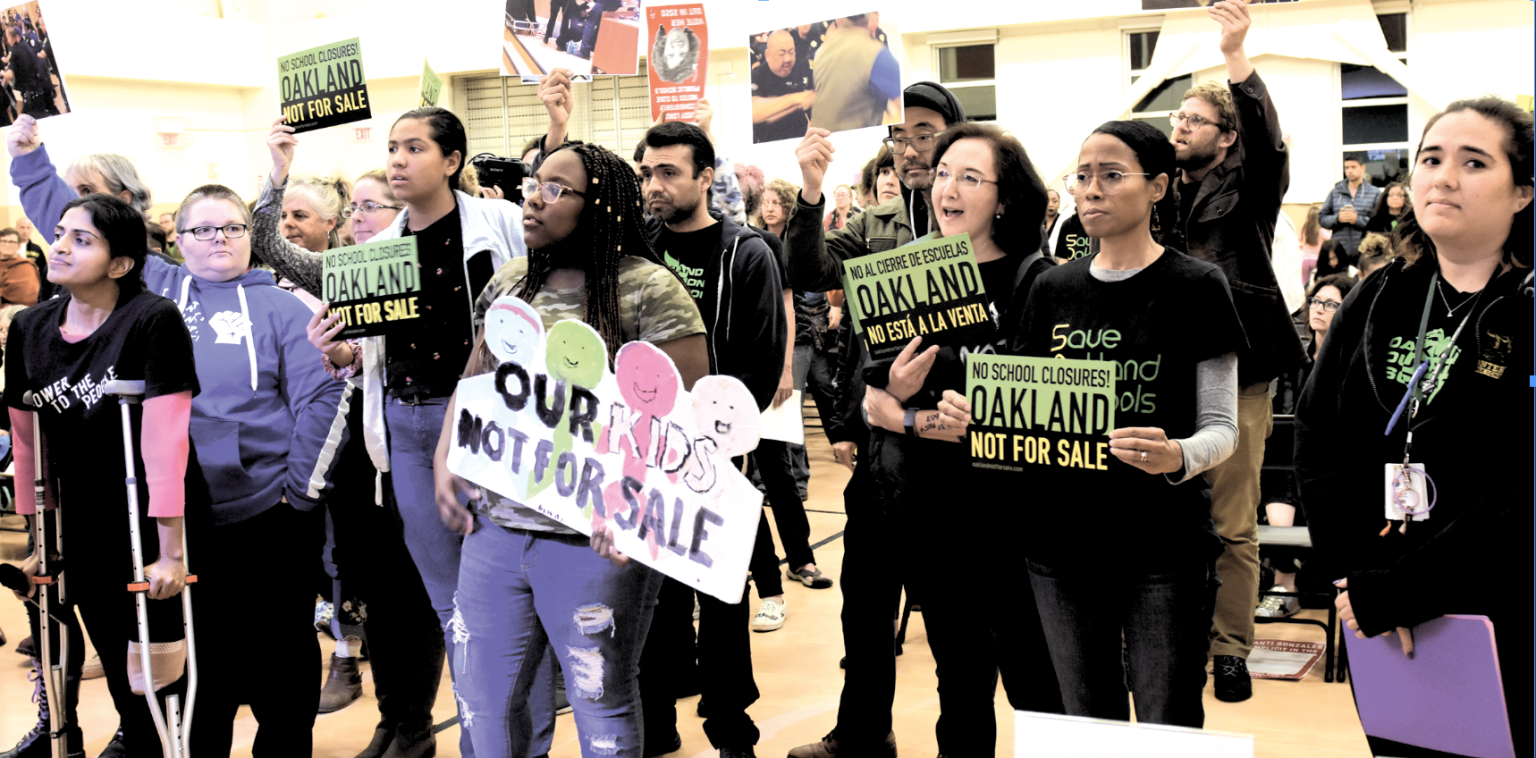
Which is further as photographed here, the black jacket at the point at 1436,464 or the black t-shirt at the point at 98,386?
the black t-shirt at the point at 98,386

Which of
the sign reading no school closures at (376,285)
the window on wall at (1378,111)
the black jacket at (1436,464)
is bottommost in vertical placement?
the black jacket at (1436,464)

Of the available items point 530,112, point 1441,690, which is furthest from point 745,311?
point 530,112

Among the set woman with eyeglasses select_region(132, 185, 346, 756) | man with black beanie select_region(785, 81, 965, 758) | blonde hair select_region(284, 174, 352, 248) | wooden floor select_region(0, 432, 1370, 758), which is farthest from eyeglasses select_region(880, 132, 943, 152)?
blonde hair select_region(284, 174, 352, 248)

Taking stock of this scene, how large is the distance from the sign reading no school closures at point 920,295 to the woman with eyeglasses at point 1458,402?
2.40 feet

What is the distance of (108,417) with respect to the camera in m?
2.82

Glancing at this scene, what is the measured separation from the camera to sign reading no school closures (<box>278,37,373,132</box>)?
369 centimetres

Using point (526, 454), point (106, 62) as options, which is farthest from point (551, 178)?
point (106, 62)

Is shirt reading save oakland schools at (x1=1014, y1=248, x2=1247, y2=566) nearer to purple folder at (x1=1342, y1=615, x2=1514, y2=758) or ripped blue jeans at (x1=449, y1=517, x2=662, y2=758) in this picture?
purple folder at (x1=1342, y1=615, x2=1514, y2=758)

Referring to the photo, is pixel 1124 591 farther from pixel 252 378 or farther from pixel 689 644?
pixel 252 378

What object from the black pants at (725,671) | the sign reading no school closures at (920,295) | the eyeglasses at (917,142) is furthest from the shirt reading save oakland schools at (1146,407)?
the black pants at (725,671)

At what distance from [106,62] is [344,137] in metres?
3.07

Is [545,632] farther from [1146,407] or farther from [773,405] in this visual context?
[773,405]

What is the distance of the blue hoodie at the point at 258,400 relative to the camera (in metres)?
3.17

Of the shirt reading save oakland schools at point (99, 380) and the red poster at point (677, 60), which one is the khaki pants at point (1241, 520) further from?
the shirt reading save oakland schools at point (99, 380)
